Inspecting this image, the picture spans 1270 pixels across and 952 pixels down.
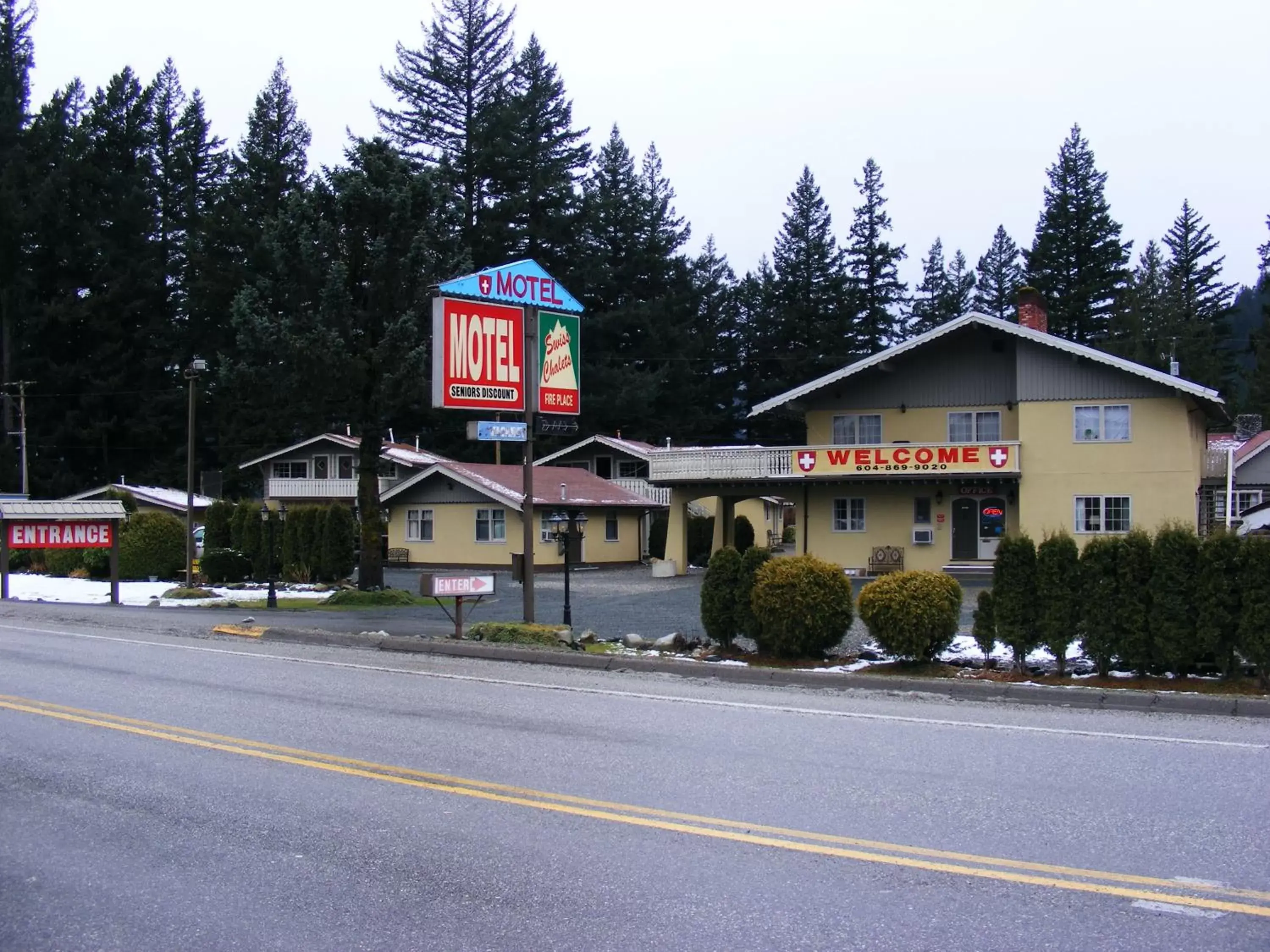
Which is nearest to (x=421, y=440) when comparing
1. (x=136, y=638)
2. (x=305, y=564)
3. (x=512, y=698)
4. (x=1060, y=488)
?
(x=305, y=564)

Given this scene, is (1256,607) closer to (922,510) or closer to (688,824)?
(688,824)

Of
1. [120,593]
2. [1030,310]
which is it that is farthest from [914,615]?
[1030,310]

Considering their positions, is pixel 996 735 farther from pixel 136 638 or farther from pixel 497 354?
pixel 136 638

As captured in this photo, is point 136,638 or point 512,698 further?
point 136,638

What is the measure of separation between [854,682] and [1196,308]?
2819 inches

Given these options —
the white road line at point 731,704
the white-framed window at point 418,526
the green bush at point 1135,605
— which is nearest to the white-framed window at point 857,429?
the white-framed window at point 418,526

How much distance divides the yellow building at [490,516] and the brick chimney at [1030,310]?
53.2ft

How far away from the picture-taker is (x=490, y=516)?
146 feet

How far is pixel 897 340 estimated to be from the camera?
72750mm

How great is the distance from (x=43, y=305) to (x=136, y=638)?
166 ft

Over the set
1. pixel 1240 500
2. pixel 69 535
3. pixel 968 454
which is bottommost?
pixel 69 535

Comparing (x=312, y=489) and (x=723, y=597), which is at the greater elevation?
(x=312, y=489)

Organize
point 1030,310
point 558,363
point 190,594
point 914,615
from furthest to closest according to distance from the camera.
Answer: point 1030,310, point 190,594, point 558,363, point 914,615

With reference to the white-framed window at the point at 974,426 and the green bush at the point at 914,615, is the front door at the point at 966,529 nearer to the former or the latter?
the white-framed window at the point at 974,426
